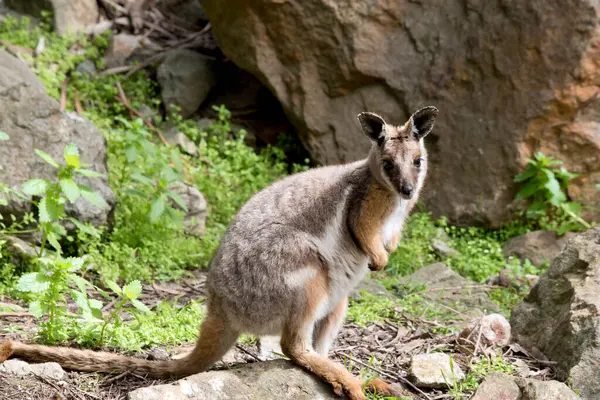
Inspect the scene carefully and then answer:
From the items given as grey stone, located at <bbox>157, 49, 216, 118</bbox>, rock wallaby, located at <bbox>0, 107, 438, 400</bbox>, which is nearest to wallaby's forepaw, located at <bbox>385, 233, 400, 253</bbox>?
rock wallaby, located at <bbox>0, 107, 438, 400</bbox>

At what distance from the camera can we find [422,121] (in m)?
5.13

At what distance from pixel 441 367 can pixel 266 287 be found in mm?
1334

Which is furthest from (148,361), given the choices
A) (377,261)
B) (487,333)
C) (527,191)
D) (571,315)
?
(527,191)

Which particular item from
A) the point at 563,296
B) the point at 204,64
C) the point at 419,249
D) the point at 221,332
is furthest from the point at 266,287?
the point at 204,64

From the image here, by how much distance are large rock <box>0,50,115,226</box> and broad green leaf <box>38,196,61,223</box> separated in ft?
4.28

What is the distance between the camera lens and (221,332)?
4.74 meters

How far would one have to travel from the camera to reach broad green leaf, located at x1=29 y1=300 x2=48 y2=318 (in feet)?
15.5

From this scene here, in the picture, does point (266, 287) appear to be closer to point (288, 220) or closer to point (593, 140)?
point (288, 220)

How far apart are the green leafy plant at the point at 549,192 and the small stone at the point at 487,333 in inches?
105

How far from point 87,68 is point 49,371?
6.09 m

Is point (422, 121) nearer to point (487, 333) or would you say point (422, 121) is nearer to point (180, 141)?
point (487, 333)

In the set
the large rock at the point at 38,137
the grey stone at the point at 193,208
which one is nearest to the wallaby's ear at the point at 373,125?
the large rock at the point at 38,137

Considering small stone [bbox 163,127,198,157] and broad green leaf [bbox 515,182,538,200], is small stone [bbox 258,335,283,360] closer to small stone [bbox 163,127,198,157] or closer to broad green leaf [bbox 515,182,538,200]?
broad green leaf [bbox 515,182,538,200]

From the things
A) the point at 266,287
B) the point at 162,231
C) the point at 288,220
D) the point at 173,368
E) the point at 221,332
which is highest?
the point at 288,220
